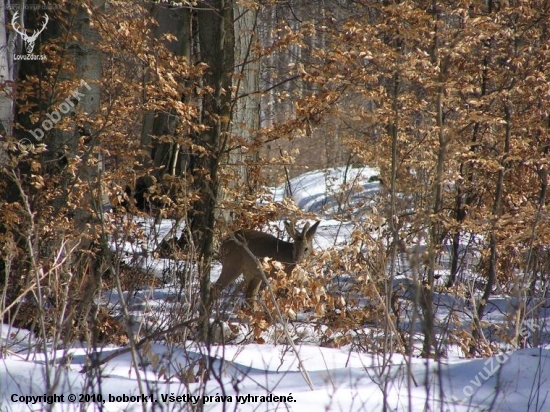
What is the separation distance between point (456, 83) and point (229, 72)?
2.01 metres

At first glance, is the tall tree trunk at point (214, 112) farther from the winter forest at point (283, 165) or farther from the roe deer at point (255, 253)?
the roe deer at point (255, 253)

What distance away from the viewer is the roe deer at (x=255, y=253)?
7742 millimetres

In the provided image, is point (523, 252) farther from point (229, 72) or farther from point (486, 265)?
point (229, 72)

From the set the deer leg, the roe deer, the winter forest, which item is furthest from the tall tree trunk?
the deer leg

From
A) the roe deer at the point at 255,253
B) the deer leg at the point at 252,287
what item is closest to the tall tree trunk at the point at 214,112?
the roe deer at the point at 255,253

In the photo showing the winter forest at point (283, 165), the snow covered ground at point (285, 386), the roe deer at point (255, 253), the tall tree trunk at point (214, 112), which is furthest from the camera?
the roe deer at point (255, 253)

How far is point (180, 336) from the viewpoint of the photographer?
5.93 meters

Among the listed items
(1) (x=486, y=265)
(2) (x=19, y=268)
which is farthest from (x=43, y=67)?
(1) (x=486, y=265)

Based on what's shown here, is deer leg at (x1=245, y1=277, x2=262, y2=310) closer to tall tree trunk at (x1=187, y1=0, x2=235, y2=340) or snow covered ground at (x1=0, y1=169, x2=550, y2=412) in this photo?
tall tree trunk at (x1=187, y1=0, x2=235, y2=340)

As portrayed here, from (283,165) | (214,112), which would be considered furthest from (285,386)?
(214,112)

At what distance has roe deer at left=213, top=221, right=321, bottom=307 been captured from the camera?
7742 mm

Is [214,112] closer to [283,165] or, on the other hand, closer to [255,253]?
[283,165]

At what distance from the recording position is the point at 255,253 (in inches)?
310

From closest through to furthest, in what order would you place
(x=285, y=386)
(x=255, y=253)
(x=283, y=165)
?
1. (x=285, y=386)
2. (x=283, y=165)
3. (x=255, y=253)
